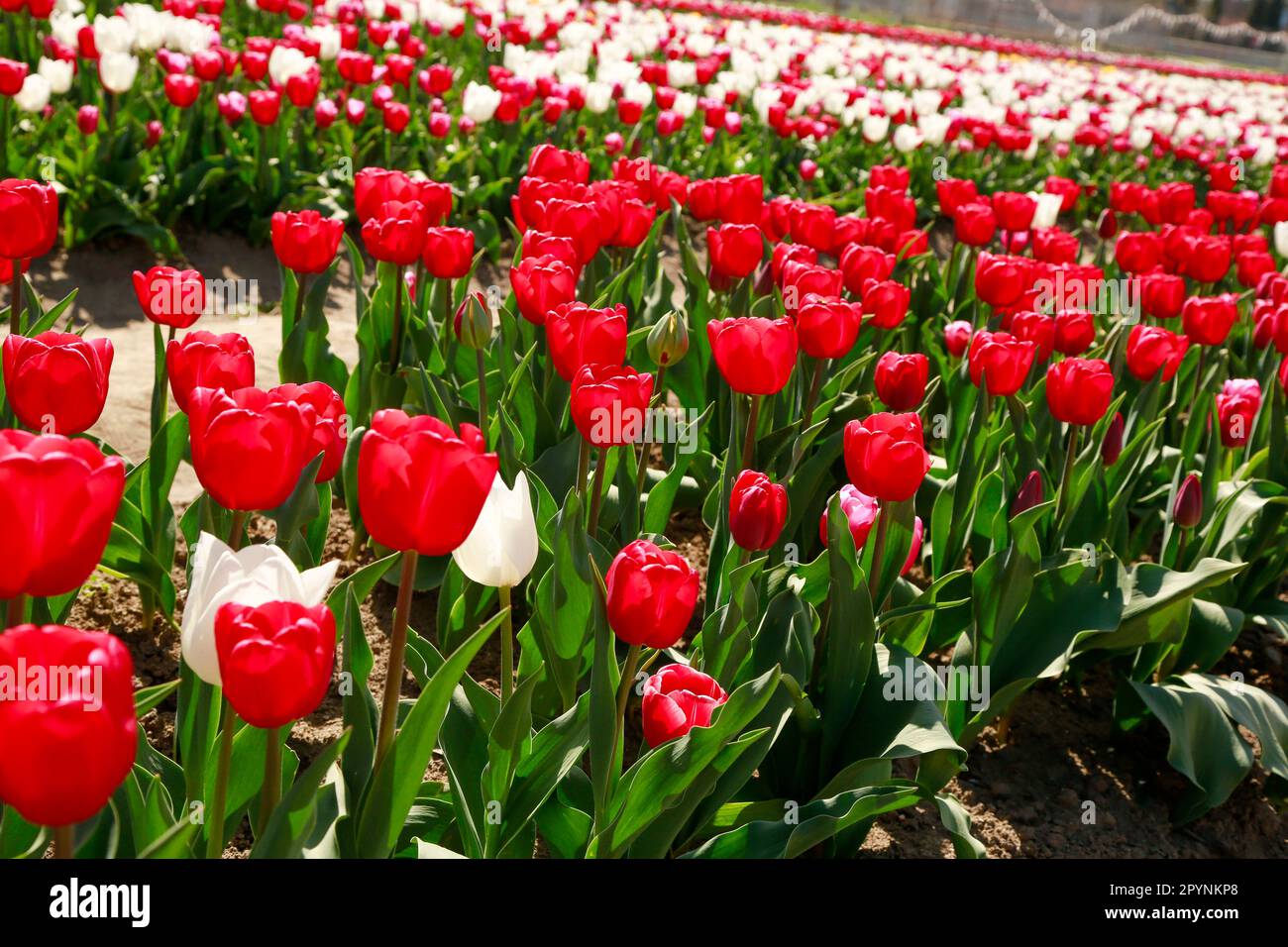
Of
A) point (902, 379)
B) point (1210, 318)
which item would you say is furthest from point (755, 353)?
point (1210, 318)

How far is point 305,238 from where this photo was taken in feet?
9.93

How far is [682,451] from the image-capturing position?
119 inches

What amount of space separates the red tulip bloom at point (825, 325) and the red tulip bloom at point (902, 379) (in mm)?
131

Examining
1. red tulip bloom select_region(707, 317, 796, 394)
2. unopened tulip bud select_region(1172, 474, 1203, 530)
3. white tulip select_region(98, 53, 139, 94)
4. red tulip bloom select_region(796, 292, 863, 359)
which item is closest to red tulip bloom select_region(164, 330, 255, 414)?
red tulip bloom select_region(707, 317, 796, 394)

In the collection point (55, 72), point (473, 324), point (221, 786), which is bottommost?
point (221, 786)

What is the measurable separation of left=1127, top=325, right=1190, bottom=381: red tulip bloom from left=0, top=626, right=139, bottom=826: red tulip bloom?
2860 millimetres

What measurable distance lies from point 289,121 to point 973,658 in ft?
15.9

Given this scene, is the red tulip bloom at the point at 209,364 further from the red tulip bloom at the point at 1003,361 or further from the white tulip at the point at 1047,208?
the white tulip at the point at 1047,208

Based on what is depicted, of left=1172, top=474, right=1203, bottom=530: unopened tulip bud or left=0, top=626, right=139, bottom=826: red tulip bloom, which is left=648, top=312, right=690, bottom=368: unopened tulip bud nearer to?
left=1172, top=474, right=1203, bottom=530: unopened tulip bud

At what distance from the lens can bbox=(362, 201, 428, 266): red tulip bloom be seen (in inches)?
119

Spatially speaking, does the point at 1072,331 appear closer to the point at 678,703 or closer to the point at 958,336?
the point at 958,336

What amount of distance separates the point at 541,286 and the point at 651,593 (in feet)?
3.74

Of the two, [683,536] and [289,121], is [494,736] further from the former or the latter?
[289,121]

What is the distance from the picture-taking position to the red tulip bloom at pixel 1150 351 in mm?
3316
